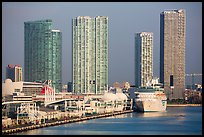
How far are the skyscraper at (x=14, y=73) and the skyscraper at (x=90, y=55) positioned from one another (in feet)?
9.54

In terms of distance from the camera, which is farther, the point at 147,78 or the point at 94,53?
the point at 147,78

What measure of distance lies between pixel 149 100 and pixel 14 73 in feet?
14.7

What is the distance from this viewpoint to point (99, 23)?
2264cm

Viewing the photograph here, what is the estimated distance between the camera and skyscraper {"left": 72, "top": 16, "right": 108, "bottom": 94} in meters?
22.0

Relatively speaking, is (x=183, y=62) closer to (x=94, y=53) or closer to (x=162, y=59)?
(x=162, y=59)

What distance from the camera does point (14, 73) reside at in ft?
60.7

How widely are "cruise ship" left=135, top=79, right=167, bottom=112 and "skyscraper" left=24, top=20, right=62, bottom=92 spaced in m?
3.78

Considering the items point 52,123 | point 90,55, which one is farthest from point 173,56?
point 52,123

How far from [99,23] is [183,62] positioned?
19.1ft

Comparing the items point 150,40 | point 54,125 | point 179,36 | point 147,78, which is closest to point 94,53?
point 147,78

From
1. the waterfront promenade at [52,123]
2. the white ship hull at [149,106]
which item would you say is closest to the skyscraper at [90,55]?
the white ship hull at [149,106]

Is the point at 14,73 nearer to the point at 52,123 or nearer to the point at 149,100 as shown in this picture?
the point at 149,100

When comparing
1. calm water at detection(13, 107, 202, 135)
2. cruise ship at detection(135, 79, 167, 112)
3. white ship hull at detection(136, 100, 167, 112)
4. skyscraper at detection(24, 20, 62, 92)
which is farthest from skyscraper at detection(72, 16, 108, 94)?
calm water at detection(13, 107, 202, 135)

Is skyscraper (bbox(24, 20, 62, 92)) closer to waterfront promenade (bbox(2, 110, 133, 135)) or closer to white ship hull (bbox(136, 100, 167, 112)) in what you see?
white ship hull (bbox(136, 100, 167, 112))
